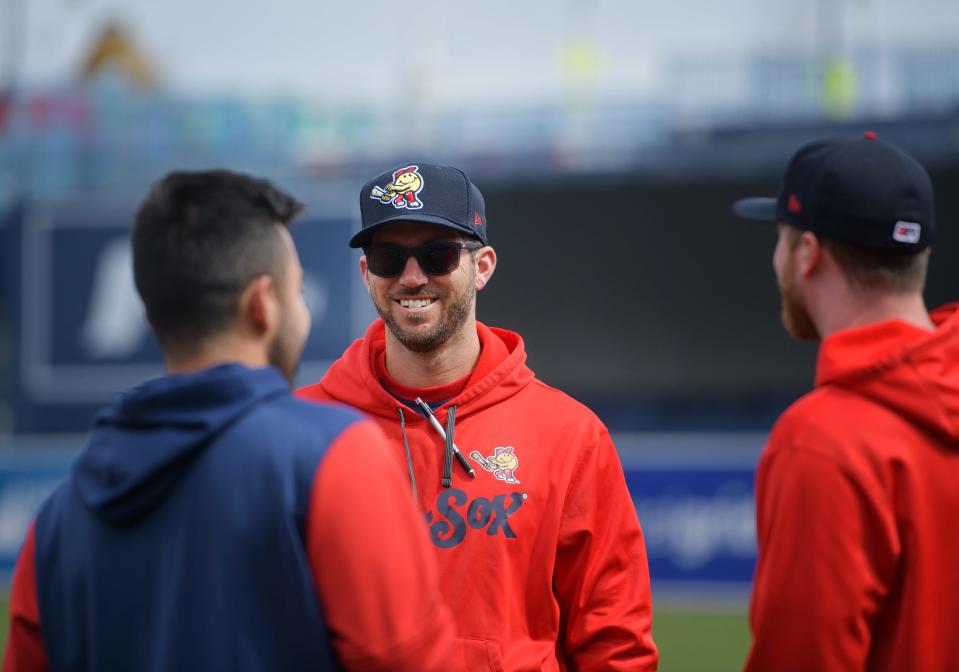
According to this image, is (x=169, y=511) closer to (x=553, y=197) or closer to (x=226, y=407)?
(x=226, y=407)

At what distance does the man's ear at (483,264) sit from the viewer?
12.0ft

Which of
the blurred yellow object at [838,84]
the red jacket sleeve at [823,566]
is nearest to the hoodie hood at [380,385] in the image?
the red jacket sleeve at [823,566]

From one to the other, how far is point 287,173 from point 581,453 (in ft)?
52.0

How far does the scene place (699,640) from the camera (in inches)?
368

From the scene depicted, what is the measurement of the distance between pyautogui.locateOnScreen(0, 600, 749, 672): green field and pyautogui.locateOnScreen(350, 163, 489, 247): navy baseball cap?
566 centimetres

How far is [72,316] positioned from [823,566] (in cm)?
1577

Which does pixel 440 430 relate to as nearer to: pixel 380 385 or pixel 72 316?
pixel 380 385

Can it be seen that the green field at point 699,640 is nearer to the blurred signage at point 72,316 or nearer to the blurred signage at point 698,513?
the blurred signage at point 698,513

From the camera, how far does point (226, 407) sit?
2.13 metres

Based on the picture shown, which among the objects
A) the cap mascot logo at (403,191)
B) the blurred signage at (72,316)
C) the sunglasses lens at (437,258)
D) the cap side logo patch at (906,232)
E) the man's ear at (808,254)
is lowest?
the blurred signage at (72,316)

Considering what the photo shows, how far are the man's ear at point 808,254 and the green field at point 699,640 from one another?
20.1ft

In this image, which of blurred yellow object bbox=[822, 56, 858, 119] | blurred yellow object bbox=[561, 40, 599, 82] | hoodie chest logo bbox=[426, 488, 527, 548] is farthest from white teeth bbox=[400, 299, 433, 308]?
blurred yellow object bbox=[561, 40, 599, 82]

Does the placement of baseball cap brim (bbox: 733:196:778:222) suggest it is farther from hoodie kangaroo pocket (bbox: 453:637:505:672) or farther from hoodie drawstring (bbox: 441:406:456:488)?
hoodie kangaroo pocket (bbox: 453:637:505:672)

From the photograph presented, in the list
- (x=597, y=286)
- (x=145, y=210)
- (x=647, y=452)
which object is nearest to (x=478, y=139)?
(x=597, y=286)
